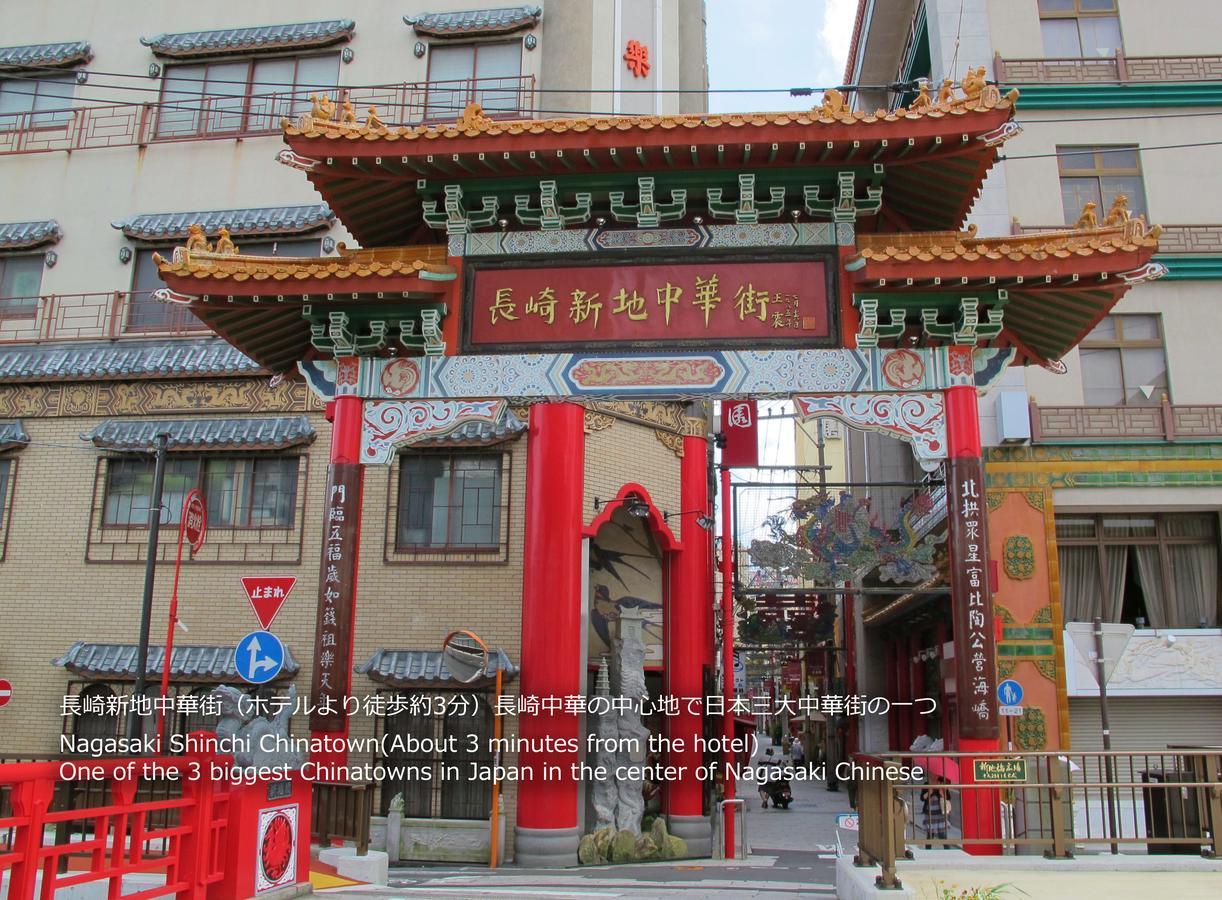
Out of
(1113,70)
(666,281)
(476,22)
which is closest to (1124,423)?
(1113,70)

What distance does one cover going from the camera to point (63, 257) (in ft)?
66.6

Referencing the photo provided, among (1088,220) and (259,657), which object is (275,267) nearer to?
(259,657)

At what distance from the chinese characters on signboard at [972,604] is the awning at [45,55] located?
1938 centimetres

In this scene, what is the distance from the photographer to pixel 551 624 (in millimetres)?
15688

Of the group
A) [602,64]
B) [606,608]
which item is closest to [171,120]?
[602,64]

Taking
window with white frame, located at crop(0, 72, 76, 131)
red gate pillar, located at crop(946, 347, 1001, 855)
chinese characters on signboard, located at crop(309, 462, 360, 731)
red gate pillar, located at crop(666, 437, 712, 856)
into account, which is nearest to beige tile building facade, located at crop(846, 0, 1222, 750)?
red gate pillar, located at crop(666, 437, 712, 856)

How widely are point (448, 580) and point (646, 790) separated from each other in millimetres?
4810

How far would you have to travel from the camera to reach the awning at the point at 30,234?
2020 centimetres

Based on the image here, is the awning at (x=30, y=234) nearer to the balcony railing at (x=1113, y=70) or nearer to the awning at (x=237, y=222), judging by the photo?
the awning at (x=237, y=222)

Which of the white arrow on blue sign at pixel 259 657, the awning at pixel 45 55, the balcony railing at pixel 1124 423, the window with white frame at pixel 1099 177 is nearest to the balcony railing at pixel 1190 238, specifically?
the window with white frame at pixel 1099 177

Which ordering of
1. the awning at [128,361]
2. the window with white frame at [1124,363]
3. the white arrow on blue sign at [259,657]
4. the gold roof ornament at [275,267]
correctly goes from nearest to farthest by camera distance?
the white arrow on blue sign at [259,657], the gold roof ornament at [275,267], the window with white frame at [1124,363], the awning at [128,361]

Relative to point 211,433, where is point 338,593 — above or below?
below

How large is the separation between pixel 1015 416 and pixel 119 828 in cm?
1439

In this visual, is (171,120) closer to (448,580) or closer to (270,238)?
(270,238)
